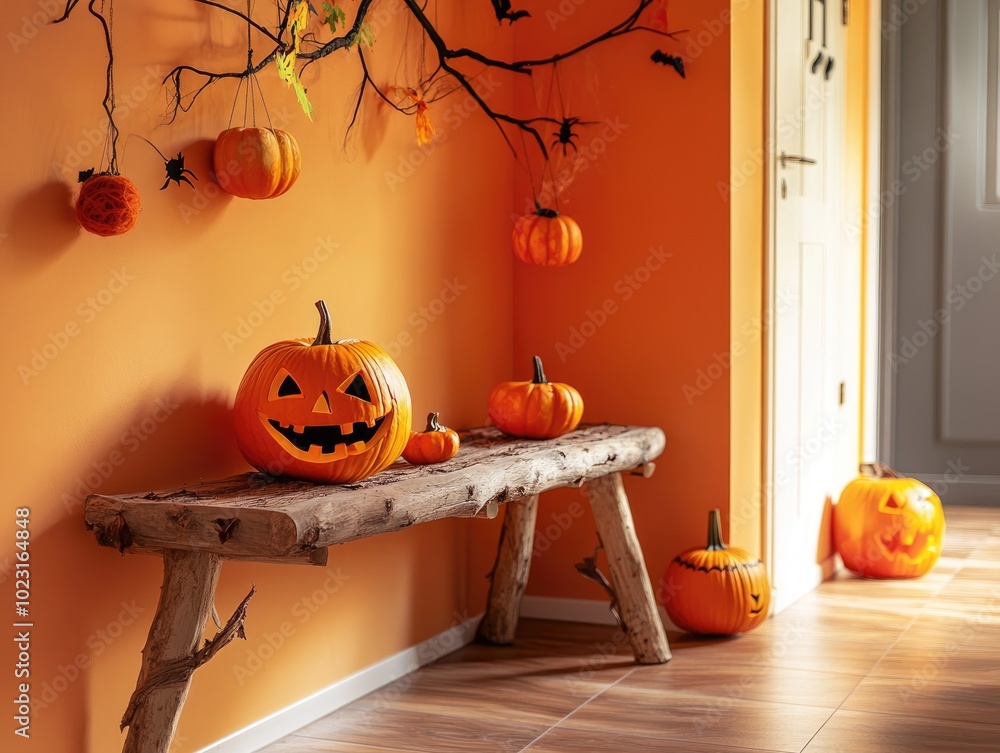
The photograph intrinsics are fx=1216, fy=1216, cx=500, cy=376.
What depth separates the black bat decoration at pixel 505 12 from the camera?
3314 millimetres

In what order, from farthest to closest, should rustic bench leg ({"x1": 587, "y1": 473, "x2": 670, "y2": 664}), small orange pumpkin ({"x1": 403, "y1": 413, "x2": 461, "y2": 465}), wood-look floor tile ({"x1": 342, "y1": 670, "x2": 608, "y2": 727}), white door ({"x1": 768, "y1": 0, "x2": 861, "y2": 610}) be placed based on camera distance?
white door ({"x1": 768, "y1": 0, "x2": 861, "y2": 610}) < rustic bench leg ({"x1": 587, "y1": 473, "x2": 670, "y2": 664}) < wood-look floor tile ({"x1": 342, "y1": 670, "x2": 608, "y2": 727}) < small orange pumpkin ({"x1": 403, "y1": 413, "x2": 461, "y2": 465})

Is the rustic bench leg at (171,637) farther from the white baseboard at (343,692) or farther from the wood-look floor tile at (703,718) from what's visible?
the wood-look floor tile at (703,718)

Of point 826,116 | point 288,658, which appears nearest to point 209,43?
point 288,658

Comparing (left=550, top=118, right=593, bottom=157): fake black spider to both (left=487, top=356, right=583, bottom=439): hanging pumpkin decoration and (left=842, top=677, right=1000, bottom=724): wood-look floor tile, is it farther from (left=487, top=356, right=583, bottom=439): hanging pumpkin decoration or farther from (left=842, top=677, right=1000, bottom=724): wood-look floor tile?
(left=842, top=677, right=1000, bottom=724): wood-look floor tile

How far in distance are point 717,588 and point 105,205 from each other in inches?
74.2

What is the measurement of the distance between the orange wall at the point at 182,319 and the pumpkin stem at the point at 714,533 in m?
0.70

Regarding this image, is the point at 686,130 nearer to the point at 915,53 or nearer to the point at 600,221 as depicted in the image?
the point at 600,221

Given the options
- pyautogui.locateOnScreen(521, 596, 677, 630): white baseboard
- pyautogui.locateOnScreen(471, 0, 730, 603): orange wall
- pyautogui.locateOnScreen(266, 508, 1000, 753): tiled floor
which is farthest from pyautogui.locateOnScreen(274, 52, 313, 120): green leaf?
pyautogui.locateOnScreen(521, 596, 677, 630): white baseboard

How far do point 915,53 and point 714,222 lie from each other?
238 centimetres

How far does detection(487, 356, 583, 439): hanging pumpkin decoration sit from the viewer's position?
2914 millimetres

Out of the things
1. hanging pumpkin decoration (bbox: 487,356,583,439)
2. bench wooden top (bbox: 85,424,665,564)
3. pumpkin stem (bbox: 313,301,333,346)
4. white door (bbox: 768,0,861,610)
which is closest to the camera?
bench wooden top (bbox: 85,424,665,564)

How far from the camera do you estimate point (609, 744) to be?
2.45 meters

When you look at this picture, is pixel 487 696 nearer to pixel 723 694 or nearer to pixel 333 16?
pixel 723 694

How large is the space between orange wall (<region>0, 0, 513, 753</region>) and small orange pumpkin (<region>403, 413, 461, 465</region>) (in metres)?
0.35
